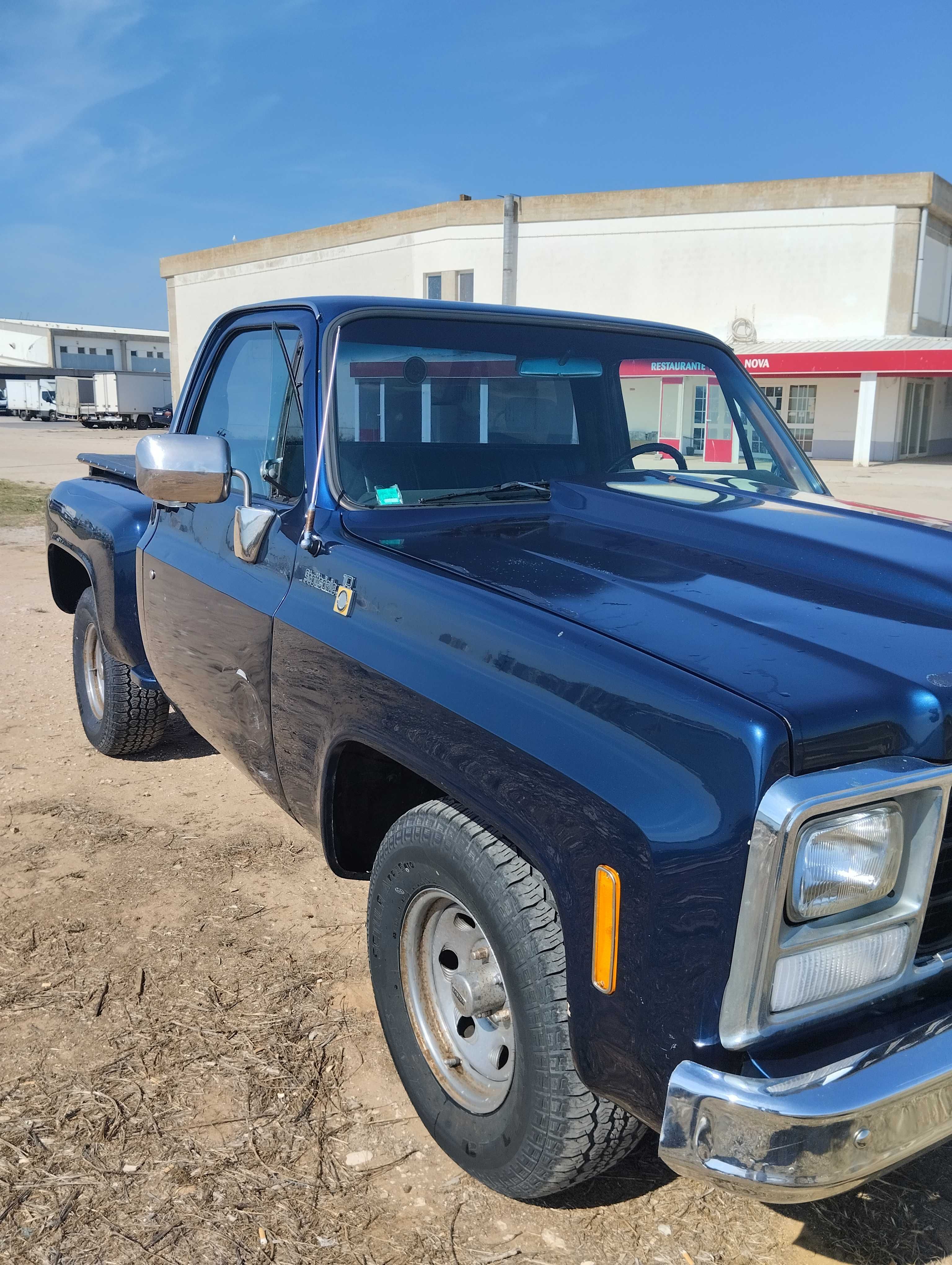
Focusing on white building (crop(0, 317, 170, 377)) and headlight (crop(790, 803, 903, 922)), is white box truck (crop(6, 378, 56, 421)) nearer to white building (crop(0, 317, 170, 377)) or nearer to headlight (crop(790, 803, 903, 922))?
white building (crop(0, 317, 170, 377))

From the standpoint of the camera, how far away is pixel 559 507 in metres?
2.86

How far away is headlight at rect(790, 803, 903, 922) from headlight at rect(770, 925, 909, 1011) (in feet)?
0.20

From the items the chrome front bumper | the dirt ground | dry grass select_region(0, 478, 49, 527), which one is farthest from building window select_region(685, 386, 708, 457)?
dry grass select_region(0, 478, 49, 527)

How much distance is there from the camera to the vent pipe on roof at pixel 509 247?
33.6 metres

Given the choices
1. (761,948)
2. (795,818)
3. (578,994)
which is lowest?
(578,994)

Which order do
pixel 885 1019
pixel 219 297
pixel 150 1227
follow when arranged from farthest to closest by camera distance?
pixel 219 297 < pixel 150 1227 < pixel 885 1019

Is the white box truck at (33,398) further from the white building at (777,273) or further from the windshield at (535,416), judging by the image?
the windshield at (535,416)

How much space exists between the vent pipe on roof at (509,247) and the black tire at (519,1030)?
3331 centimetres

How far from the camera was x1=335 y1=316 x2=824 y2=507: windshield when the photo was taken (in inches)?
113

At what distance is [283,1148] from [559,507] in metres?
1.73

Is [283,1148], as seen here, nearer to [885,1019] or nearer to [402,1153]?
[402,1153]

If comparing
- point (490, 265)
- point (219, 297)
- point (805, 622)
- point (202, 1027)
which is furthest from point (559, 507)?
point (219, 297)

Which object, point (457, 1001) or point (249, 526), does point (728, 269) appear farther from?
point (457, 1001)

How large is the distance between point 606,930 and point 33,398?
57.2 m
